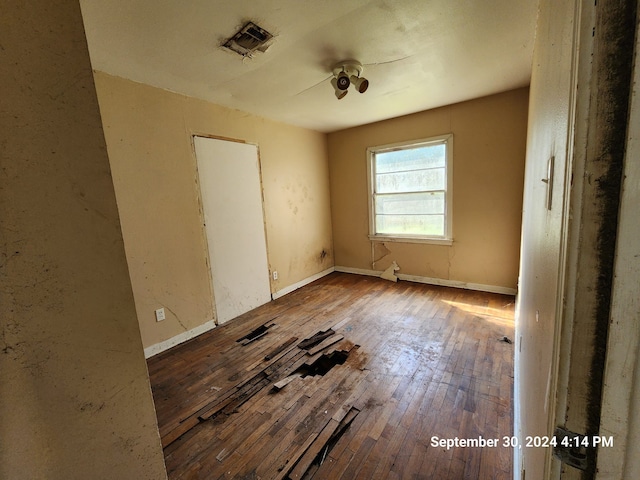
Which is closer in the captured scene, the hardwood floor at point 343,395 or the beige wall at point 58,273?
the beige wall at point 58,273

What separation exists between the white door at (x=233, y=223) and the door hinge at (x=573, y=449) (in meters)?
3.05

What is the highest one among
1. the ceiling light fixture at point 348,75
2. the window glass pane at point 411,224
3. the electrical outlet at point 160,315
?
the ceiling light fixture at point 348,75

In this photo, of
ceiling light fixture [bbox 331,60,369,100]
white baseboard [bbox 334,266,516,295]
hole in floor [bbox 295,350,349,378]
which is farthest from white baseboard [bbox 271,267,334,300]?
ceiling light fixture [bbox 331,60,369,100]

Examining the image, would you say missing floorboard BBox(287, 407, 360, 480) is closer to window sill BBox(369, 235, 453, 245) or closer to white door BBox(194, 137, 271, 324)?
white door BBox(194, 137, 271, 324)

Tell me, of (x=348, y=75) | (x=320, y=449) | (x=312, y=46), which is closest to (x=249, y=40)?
(x=312, y=46)

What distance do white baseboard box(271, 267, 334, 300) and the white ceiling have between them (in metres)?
2.50

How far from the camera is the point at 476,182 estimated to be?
11.4 feet

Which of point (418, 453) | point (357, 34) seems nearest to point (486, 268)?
point (418, 453)

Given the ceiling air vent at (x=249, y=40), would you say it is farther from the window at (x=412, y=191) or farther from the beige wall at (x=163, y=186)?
the window at (x=412, y=191)

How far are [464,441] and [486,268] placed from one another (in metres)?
2.61

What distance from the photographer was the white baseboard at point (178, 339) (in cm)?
252

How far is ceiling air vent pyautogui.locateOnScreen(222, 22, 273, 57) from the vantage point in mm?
1755

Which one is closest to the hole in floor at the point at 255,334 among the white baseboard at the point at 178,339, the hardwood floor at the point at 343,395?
the hardwood floor at the point at 343,395

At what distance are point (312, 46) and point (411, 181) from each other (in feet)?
8.44
